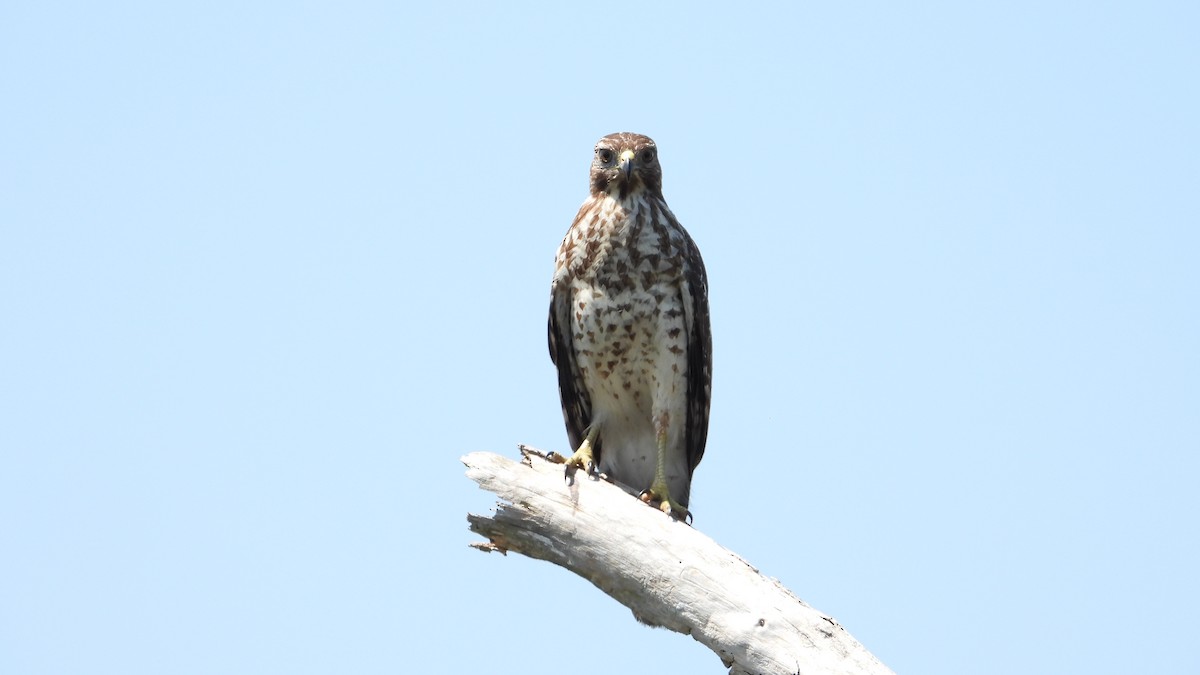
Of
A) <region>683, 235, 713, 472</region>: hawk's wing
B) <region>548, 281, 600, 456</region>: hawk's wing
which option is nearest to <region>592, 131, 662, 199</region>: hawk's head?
<region>683, 235, 713, 472</region>: hawk's wing

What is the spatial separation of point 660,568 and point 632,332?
171cm

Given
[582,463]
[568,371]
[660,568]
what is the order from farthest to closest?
[568,371]
[582,463]
[660,568]

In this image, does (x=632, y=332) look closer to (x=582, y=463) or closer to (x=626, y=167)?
(x=582, y=463)

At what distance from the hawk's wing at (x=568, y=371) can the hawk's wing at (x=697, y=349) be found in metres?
0.62

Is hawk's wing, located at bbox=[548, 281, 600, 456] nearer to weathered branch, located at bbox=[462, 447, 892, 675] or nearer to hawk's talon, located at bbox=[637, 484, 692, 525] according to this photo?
hawk's talon, located at bbox=[637, 484, 692, 525]

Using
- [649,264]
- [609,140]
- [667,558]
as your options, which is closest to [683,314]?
[649,264]

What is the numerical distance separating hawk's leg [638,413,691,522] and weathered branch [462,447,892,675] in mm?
722

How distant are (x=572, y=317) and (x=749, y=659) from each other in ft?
8.52

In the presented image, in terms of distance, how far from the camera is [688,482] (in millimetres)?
9258

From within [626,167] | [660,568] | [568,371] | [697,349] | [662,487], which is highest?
[626,167]

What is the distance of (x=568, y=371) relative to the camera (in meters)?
9.12

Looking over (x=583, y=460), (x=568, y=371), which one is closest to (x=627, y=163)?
(x=568, y=371)

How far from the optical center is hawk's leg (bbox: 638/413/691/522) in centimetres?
848

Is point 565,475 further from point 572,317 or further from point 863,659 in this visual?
point 863,659
